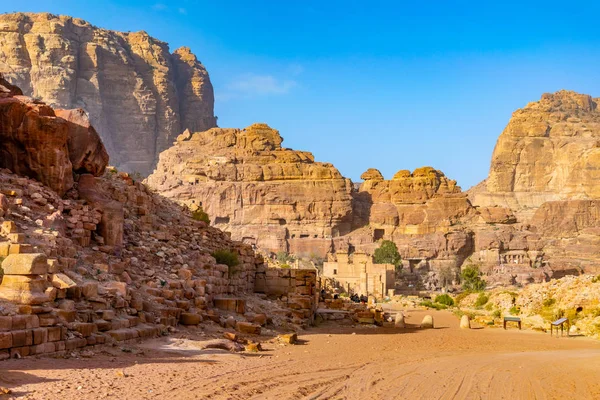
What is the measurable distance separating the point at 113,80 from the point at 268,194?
52323mm

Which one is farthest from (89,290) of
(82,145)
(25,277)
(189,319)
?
(82,145)

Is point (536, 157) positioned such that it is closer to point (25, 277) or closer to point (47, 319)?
point (25, 277)

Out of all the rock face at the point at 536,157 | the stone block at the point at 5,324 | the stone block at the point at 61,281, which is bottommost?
the stone block at the point at 5,324

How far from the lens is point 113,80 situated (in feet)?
426

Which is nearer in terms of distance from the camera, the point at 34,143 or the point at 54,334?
the point at 54,334

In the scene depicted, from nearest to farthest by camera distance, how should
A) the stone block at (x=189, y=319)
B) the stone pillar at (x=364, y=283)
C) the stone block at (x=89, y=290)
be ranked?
the stone block at (x=89, y=290), the stone block at (x=189, y=319), the stone pillar at (x=364, y=283)

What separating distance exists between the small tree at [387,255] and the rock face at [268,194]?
8.49 meters

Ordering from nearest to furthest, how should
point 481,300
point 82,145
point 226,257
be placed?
point 82,145, point 226,257, point 481,300

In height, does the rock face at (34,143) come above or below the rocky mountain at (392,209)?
below

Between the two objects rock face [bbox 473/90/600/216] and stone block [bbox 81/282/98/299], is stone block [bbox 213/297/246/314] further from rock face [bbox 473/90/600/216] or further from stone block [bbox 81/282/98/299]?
rock face [bbox 473/90/600/216]

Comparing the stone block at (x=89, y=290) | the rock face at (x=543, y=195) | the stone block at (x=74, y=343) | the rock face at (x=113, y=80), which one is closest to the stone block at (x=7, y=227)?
the stone block at (x=89, y=290)

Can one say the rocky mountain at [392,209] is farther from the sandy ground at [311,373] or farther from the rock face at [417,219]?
the sandy ground at [311,373]

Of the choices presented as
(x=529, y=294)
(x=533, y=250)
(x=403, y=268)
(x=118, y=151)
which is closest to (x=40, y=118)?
(x=529, y=294)

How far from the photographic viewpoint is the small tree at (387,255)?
252ft
